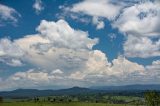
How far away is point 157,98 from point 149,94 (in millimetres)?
5640

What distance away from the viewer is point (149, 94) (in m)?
194

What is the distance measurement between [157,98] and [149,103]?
5.99 metres

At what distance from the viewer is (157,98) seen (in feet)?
634

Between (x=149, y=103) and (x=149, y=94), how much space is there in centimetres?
577
